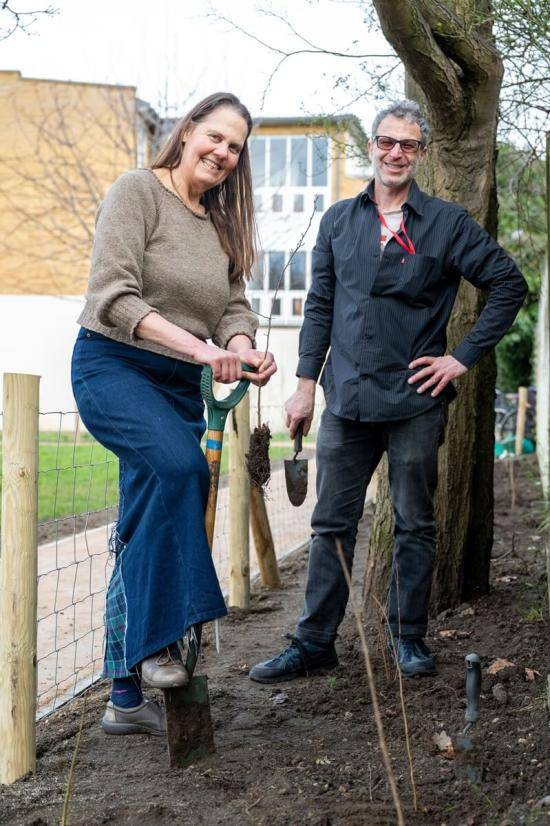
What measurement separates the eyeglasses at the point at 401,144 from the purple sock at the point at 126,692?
218cm

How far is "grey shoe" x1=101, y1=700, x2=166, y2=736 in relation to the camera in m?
3.51

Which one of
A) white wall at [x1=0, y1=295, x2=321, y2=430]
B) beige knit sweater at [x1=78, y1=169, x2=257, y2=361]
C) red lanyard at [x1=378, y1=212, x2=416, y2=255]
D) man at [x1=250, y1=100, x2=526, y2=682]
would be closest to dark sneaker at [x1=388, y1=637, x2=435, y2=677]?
man at [x1=250, y1=100, x2=526, y2=682]

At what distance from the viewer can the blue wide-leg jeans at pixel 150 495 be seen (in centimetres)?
305

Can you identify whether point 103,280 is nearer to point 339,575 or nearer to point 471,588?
point 339,575

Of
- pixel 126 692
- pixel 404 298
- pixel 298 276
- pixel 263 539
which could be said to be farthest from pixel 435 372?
pixel 298 276

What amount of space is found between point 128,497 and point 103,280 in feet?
2.27

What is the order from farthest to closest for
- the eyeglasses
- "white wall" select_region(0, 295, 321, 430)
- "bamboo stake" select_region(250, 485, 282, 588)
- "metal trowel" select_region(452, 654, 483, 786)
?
"white wall" select_region(0, 295, 321, 430)
"bamboo stake" select_region(250, 485, 282, 588)
the eyeglasses
"metal trowel" select_region(452, 654, 483, 786)

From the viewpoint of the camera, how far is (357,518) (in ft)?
13.5

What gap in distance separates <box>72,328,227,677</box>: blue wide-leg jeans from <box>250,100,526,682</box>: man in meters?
0.95

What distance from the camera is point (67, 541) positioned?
8.29 m

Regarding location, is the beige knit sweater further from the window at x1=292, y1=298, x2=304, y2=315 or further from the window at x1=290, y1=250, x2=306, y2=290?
the window at x1=292, y1=298, x2=304, y2=315

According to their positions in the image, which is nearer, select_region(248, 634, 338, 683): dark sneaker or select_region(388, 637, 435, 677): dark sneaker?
select_region(388, 637, 435, 677): dark sneaker

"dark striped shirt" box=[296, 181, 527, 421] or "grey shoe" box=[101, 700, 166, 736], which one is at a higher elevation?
"dark striped shirt" box=[296, 181, 527, 421]

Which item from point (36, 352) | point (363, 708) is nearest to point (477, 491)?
point (363, 708)
